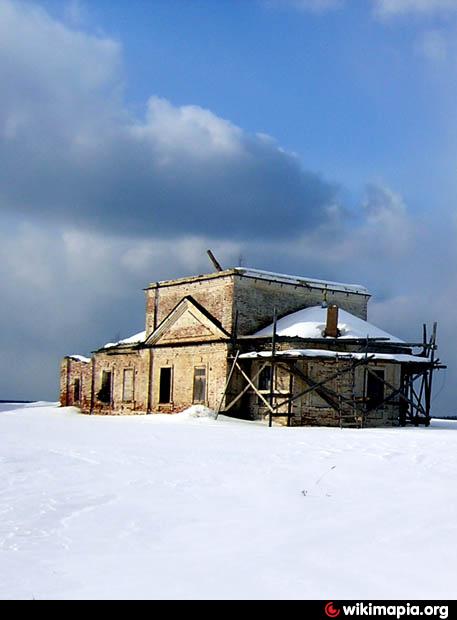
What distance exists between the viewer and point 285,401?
2647cm

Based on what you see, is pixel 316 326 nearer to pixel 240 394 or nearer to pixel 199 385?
pixel 240 394

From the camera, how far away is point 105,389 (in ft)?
116

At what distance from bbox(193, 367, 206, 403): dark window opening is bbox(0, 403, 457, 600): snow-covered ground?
14348 mm

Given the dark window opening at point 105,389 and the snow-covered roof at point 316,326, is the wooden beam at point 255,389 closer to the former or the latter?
the snow-covered roof at point 316,326

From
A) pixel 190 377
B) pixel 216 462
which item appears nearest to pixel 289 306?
pixel 190 377

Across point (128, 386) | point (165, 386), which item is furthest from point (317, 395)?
point (128, 386)

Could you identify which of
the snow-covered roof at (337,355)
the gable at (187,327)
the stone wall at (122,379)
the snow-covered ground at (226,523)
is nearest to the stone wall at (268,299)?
the gable at (187,327)

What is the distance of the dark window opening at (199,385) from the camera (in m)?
29.7

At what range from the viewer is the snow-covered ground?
249 inches

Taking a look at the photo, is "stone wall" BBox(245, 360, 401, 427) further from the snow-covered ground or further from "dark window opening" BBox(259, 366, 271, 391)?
the snow-covered ground
